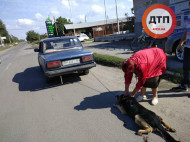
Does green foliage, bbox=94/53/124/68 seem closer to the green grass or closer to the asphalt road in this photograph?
the green grass

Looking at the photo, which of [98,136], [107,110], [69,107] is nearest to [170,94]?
[107,110]

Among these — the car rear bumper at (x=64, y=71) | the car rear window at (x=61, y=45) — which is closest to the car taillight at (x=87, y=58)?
the car rear bumper at (x=64, y=71)

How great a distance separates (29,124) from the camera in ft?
9.54

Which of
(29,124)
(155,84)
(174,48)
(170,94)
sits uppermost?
(174,48)

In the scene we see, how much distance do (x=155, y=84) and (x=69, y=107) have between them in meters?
2.03

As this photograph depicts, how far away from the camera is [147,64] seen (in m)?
2.57

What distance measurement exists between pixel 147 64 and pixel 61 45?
157 inches

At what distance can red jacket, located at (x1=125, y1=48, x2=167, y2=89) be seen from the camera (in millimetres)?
2508

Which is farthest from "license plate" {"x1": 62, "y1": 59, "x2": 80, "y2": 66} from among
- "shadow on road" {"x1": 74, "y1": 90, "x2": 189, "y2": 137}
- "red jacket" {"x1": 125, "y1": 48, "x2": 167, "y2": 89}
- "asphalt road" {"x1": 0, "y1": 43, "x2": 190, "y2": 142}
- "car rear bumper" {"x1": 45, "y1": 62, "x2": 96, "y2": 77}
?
"red jacket" {"x1": 125, "y1": 48, "x2": 167, "y2": 89}

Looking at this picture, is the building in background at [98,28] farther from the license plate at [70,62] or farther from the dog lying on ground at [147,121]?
the dog lying on ground at [147,121]

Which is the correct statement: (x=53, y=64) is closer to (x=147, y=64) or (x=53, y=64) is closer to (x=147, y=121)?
(x=147, y=64)

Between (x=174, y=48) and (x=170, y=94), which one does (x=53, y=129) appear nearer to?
(x=170, y=94)

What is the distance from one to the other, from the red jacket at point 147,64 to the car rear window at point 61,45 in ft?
11.5

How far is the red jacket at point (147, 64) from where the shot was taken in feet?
8.23
